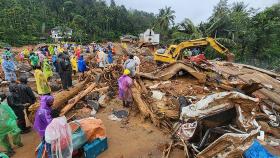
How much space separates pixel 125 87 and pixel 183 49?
21.0 ft

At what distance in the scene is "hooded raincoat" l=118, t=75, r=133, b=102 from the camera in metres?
7.71

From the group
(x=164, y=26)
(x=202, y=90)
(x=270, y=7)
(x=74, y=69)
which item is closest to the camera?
(x=202, y=90)

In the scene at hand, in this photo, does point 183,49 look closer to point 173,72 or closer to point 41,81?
point 173,72

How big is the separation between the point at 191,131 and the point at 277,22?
16.5 m

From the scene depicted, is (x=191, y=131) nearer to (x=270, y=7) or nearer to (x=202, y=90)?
(x=202, y=90)

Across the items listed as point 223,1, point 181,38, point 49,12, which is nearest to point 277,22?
point 181,38

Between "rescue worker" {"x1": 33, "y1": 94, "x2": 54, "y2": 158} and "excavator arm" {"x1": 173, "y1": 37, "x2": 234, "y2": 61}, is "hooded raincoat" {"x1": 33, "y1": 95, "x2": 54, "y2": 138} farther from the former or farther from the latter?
"excavator arm" {"x1": 173, "y1": 37, "x2": 234, "y2": 61}

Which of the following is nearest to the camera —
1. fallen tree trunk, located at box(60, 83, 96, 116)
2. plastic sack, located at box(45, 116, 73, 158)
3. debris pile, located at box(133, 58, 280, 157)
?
plastic sack, located at box(45, 116, 73, 158)

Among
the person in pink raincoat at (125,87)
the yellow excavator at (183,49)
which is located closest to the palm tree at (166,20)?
the yellow excavator at (183,49)

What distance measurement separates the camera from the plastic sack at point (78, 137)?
5.08 metres

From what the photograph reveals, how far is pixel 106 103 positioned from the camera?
8.62m

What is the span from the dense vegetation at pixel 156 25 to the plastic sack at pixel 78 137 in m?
14.8

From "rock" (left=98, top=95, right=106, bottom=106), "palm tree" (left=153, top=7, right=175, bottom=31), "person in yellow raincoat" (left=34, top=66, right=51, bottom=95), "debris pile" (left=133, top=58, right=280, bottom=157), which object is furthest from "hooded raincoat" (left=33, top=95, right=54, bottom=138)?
"palm tree" (left=153, top=7, right=175, bottom=31)

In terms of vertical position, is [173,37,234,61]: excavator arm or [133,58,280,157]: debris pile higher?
[173,37,234,61]: excavator arm
